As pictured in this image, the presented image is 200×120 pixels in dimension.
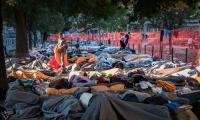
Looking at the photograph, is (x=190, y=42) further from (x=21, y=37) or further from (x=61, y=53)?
(x=21, y=37)

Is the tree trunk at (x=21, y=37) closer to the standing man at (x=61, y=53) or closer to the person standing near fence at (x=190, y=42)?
the standing man at (x=61, y=53)

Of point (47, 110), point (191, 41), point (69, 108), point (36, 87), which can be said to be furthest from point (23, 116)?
point (191, 41)

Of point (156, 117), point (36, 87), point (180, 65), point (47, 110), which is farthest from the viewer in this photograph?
point (180, 65)

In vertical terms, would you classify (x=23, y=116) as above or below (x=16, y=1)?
below

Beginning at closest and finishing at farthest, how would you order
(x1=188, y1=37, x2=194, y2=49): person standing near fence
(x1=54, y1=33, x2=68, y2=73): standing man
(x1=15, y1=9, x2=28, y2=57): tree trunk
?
(x1=54, y1=33, x2=68, y2=73): standing man → (x1=188, y1=37, x2=194, y2=49): person standing near fence → (x1=15, y1=9, x2=28, y2=57): tree trunk

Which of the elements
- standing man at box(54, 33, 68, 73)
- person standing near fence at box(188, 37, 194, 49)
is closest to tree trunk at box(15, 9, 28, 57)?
standing man at box(54, 33, 68, 73)

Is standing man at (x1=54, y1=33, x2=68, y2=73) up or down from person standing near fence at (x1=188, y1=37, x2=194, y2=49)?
down

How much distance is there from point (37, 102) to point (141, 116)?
10.9ft

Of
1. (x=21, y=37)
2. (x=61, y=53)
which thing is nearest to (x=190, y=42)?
(x=61, y=53)

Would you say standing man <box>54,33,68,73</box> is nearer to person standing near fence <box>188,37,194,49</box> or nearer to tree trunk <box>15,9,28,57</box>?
person standing near fence <box>188,37,194,49</box>

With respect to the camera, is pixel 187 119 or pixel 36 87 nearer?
pixel 187 119

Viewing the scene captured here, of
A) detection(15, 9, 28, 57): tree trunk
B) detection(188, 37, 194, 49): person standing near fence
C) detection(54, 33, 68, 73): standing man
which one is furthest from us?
detection(15, 9, 28, 57): tree trunk

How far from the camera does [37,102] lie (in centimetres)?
1049

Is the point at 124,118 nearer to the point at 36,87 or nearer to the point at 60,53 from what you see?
the point at 36,87
